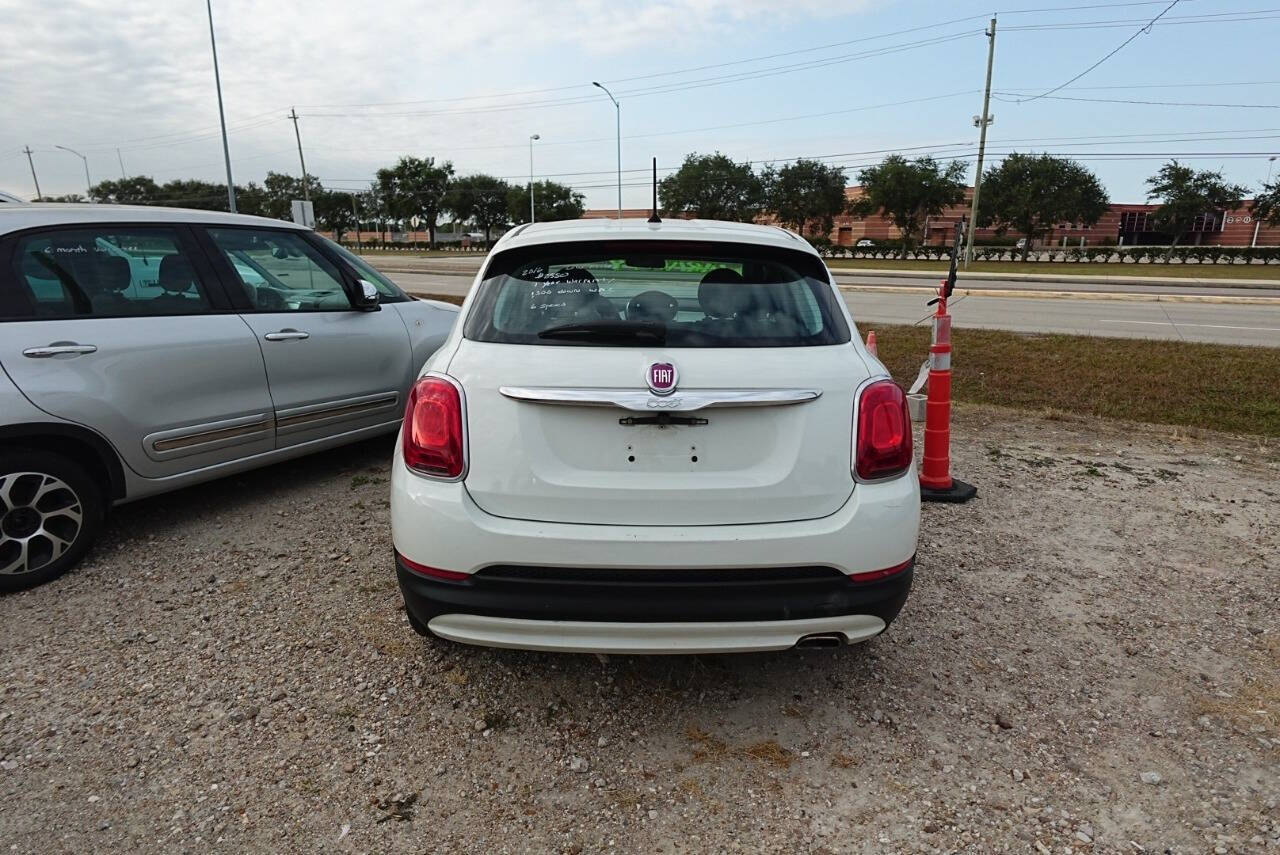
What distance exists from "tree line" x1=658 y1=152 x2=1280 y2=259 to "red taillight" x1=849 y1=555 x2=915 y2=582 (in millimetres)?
56406

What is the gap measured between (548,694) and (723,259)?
172 cm

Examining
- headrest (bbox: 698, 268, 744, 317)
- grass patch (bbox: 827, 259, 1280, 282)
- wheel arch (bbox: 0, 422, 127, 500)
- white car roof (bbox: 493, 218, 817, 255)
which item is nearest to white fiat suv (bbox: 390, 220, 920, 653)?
headrest (bbox: 698, 268, 744, 317)

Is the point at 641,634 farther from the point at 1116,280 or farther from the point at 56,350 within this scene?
the point at 1116,280

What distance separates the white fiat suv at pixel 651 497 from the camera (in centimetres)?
235

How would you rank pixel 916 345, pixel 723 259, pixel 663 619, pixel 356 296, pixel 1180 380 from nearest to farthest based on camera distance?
pixel 663 619
pixel 723 259
pixel 356 296
pixel 1180 380
pixel 916 345

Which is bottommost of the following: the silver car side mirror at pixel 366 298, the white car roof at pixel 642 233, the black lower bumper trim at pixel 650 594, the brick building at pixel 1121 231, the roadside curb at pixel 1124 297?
the roadside curb at pixel 1124 297

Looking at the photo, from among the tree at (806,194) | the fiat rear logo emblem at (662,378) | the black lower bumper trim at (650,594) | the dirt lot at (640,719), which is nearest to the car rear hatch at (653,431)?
the fiat rear logo emblem at (662,378)

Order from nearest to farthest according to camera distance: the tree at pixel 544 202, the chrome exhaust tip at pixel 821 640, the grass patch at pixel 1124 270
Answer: the chrome exhaust tip at pixel 821 640, the grass patch at pixel 1124 270, the tree at pixel 544 202

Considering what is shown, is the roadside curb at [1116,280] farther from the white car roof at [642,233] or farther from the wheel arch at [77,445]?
the wheel arch at [77,445]

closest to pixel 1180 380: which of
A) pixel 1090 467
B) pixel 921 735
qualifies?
pixel 1090 467

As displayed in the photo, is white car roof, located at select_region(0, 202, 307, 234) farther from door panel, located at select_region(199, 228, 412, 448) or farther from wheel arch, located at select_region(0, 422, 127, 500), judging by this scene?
wheel arch, located at select_region(0, 422, 127, 500)

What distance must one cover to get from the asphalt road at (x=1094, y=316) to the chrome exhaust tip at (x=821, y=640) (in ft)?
33.8

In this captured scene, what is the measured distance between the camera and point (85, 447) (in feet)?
12.3

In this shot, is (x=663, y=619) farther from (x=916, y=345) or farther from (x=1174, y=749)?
(x=916, y=345)
